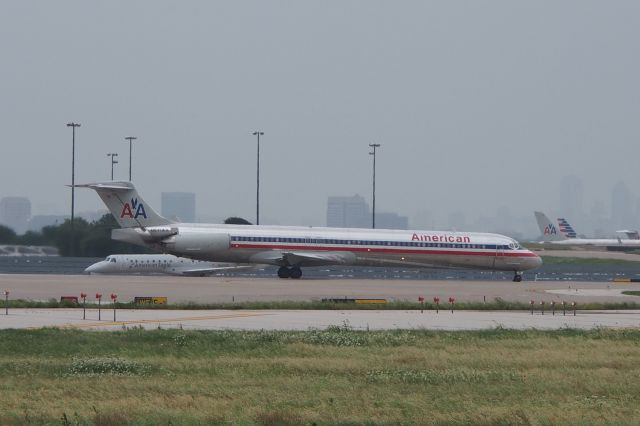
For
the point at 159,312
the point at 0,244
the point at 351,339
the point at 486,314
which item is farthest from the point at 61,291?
the point at 0,244

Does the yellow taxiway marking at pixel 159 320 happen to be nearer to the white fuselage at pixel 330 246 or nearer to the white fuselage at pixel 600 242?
the white fuselage at pixel 330 246

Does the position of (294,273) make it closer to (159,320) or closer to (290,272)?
(290,272)

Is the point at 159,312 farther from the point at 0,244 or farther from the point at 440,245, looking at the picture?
the point at 0,244

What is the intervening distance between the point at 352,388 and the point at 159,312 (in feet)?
67.6

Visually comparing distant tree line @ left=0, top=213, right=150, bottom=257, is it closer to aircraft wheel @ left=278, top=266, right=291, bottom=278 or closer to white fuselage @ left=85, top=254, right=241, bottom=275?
white fuselage @ left=85, top=254, right=241, bottom=275

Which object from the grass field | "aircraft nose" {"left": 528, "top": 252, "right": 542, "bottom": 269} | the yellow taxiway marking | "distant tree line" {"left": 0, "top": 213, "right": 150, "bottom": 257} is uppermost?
"distant tree line" {"left": 0, "top": 213, "right": 150, "bottom": 257}

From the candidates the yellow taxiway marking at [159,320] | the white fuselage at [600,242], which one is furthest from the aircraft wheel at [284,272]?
the white fuselage at [600,242]

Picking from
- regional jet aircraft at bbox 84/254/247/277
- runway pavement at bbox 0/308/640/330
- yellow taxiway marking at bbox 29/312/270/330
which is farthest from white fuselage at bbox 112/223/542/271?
yellow taxiway marking at bbox 29/312/270/330

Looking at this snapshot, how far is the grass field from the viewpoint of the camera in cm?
1811

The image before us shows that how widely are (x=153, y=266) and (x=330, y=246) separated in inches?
501

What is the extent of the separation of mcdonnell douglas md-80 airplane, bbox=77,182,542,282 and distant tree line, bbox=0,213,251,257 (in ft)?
101

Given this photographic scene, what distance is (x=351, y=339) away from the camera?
Answer: 29.8 meters

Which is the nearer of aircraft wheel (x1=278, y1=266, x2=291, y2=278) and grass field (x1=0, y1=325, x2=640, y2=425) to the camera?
grass field (x1=0, y1=325, x2=640, y2=425)

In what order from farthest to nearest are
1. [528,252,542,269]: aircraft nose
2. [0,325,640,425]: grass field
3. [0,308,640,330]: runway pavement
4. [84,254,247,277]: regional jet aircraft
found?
[528,252,542,269]: aircraft nose < [84,254,247,277]: regional jet aircraft < [0,308,640,330]: runway pavement < [0,325,640,425]: grass field
